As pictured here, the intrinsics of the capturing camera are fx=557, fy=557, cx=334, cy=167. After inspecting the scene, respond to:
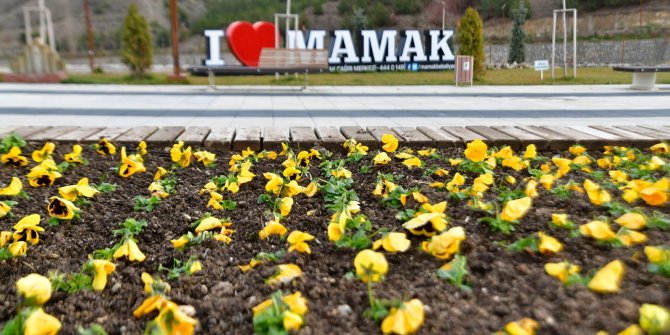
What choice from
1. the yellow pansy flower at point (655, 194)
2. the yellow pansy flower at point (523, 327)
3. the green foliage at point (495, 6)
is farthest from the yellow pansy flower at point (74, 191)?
the green foliage at point (495, 6)

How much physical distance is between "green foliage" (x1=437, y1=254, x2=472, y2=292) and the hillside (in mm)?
32257

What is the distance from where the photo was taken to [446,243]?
126 centimetres

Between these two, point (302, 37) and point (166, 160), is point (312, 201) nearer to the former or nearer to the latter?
point (166, 160)

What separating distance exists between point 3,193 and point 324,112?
458 cm

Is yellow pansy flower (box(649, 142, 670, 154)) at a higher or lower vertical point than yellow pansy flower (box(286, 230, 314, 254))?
higher

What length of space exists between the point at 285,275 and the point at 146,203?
0.91 metres

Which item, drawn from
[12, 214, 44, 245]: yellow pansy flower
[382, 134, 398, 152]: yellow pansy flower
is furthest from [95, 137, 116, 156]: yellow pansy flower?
[382, 134, 398, 152]: yellow pansy flower

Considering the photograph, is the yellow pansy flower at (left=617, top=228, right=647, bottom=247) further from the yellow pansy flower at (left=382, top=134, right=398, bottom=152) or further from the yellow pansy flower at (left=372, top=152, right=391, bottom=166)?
the yellow pansy flower at (left=382, top=134, right=398, bottom=152)

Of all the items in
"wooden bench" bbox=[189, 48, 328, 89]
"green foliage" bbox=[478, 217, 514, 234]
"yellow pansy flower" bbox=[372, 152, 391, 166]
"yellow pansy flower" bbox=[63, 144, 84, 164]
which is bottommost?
"green foliage" bbox=[478, 217, 514, 234]

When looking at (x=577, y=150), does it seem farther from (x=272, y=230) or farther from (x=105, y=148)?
(x=105, y=148)

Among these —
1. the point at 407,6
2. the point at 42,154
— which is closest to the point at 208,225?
the point at 42,154

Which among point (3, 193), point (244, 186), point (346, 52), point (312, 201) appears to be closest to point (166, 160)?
point (244, 186)

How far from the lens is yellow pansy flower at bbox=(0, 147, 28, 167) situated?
241 centimetres

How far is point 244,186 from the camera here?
221cm
